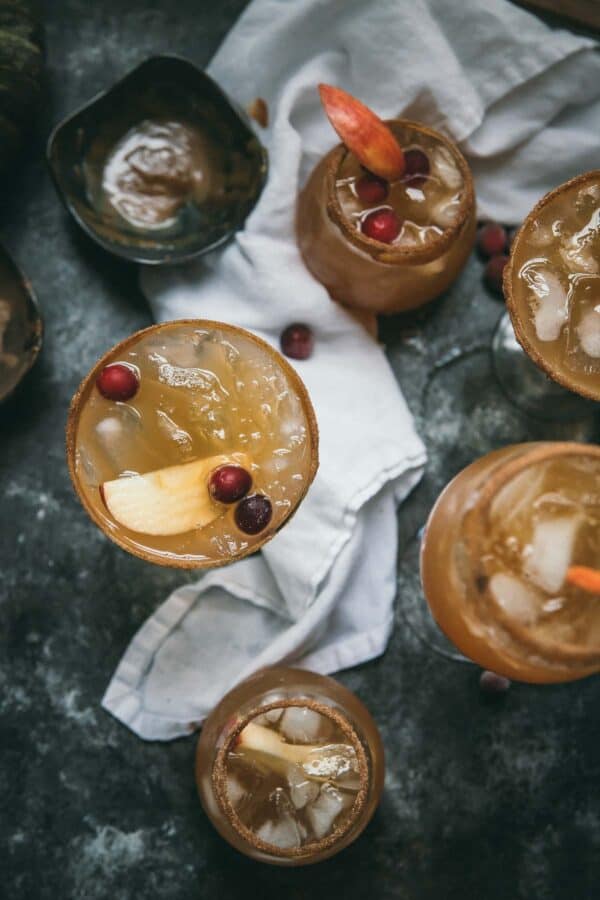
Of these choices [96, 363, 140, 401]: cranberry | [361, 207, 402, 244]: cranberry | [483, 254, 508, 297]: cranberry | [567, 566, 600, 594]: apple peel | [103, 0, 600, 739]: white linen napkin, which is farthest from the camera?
[483, 254, 508, 297]: cranberry

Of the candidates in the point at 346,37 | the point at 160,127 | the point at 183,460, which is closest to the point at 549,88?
the point at 346,37

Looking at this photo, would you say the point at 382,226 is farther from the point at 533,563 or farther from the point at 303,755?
the point at 303,755

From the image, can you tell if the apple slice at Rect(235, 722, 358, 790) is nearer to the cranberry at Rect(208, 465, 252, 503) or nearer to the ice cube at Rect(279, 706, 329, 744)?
the ice cube at Rect(279, 706, 329, 744)

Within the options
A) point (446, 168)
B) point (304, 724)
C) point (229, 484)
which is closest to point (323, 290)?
point (446, 168)

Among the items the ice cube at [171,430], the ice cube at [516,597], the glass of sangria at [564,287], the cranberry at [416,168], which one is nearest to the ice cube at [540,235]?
the glass of sangria at [564,287]

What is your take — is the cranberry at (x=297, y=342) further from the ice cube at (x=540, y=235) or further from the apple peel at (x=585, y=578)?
the apple peel at (x=585, y=578)

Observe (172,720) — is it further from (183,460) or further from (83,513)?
(183,460)

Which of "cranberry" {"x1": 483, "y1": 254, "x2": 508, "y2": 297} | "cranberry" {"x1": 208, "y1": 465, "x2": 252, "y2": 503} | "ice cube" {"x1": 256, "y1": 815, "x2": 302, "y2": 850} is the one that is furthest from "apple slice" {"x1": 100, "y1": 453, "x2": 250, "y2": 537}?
"cranberry" {"x1": 483, "y1": 254, "x2": 508, "y2": 297}
